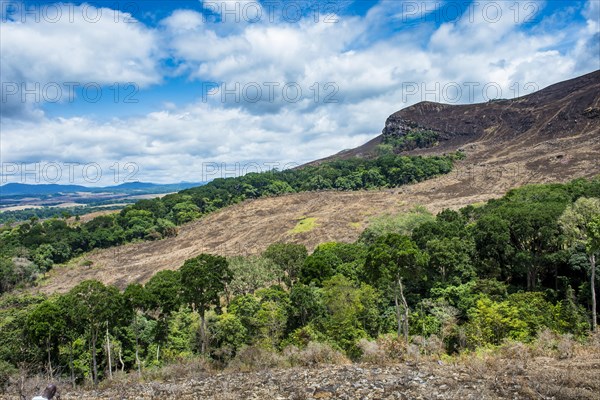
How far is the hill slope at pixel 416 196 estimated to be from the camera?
56281 mm

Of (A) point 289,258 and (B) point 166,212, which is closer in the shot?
(A) point 289,258

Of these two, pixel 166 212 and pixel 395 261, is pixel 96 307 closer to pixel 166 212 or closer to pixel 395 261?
pixel 395 261

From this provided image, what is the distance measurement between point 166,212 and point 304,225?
50685 millimetres

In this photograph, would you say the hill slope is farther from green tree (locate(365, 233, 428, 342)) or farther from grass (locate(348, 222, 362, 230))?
green tree (locate(365, 233, 428, 342))

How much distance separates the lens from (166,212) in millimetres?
97000

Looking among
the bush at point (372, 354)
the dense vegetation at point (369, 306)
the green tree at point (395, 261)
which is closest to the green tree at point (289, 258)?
the dense vegetation at point (369, 306)

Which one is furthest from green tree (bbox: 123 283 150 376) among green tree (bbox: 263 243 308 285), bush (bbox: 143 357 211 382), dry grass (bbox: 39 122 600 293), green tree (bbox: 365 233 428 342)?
dry grass (bbox: 39 122 600 293)

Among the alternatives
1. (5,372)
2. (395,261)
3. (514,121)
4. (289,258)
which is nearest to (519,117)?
(514,121)

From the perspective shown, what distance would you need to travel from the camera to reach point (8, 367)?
63.8 feet

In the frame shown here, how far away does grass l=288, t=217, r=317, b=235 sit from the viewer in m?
58.2

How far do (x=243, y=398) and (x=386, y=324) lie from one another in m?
13.2

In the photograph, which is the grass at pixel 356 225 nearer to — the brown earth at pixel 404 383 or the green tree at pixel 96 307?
the green tree at pixel 96 307

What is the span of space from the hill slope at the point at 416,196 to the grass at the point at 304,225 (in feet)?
2.94

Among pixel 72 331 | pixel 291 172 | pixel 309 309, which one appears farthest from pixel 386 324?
pixel 291 172
